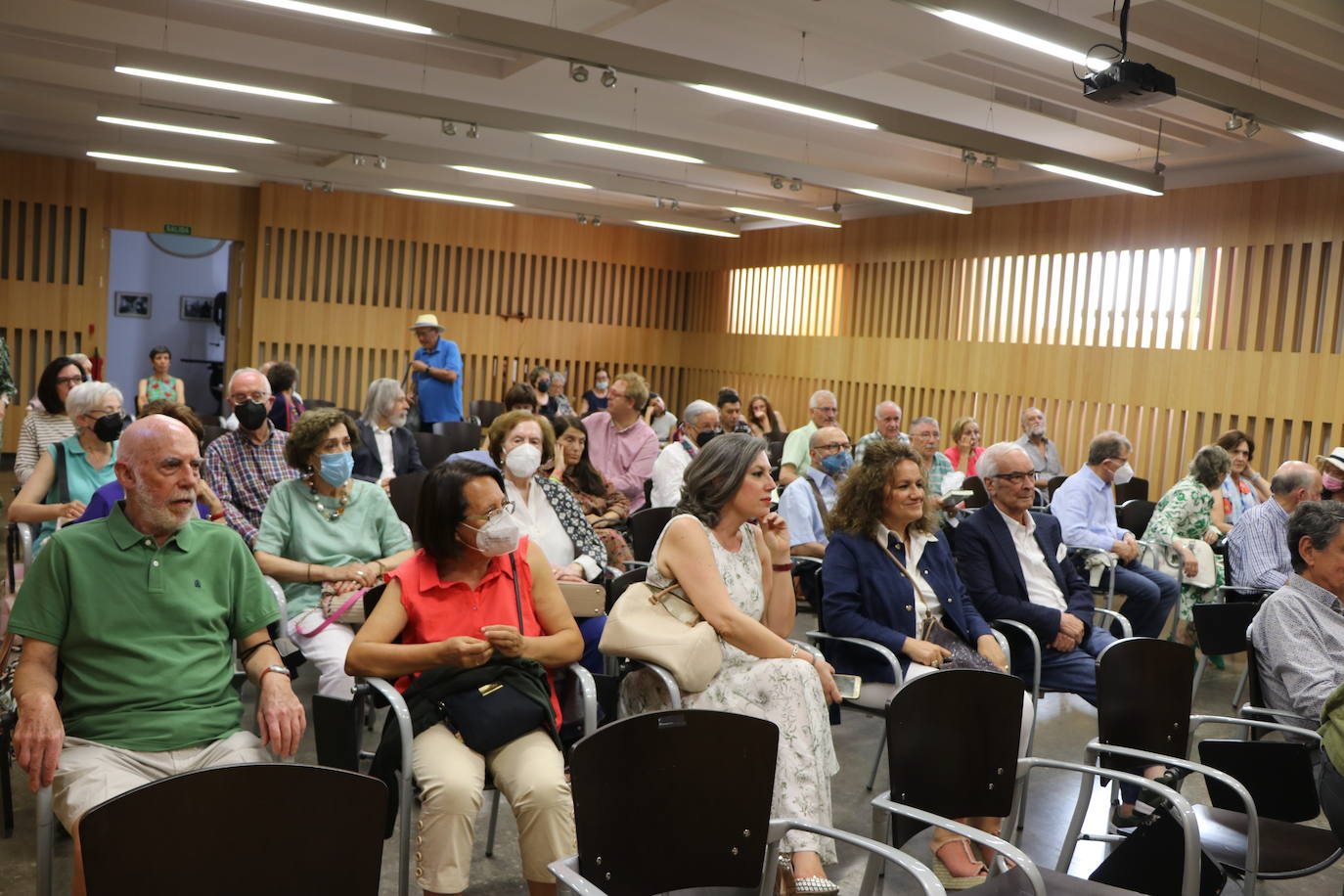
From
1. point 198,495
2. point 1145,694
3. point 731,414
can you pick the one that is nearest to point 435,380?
point 731,414

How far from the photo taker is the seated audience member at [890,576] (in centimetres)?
374

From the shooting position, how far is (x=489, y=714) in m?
2.80

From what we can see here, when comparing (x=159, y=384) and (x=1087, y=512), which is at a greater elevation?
(x=159, y=384)

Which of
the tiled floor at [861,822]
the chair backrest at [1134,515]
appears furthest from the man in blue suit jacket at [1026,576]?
the chair backrest at [1134,515]

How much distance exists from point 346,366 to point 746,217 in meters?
6.03

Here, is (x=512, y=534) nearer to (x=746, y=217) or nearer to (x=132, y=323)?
(x=746, y=217)

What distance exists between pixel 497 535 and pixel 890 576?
158cm

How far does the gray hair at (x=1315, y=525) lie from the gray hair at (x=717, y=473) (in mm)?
1765

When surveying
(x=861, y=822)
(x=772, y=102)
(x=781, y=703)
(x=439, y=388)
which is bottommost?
(x=861, y=822)

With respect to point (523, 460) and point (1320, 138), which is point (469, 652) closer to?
point (523, 460)

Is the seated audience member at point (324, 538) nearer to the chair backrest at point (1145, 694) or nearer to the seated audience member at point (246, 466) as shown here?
the seated audience member at point (246, 466)

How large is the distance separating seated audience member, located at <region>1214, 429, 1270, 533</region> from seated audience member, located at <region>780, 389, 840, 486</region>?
2664 mm

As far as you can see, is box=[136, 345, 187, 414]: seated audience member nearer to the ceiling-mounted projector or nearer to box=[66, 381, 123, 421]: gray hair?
box=[66, 381, 123, 421]: gray hair

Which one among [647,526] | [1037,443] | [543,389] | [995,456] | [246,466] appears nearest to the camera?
[995,456]
